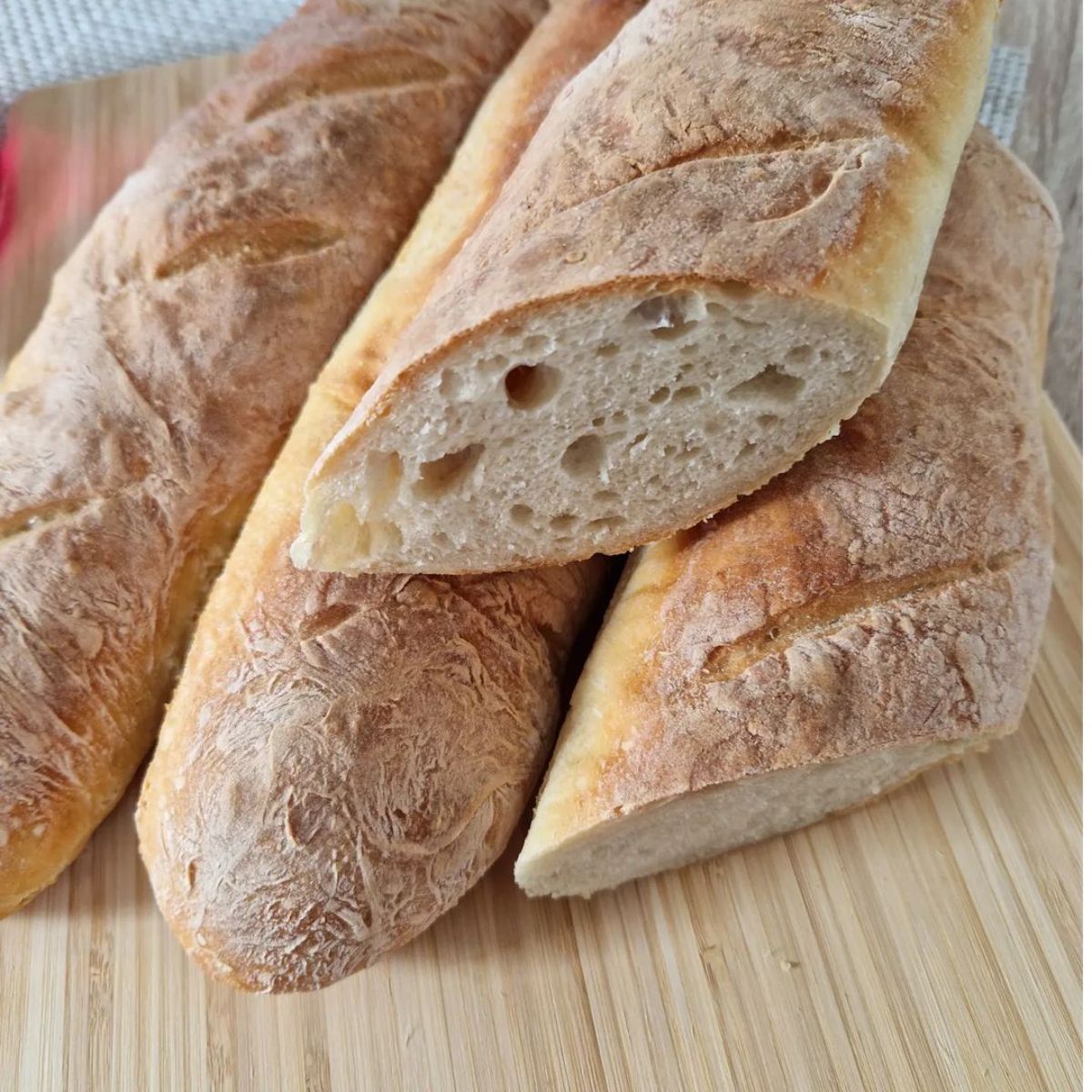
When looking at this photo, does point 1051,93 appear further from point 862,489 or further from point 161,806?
point 161,806

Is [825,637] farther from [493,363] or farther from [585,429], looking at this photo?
[493,363]

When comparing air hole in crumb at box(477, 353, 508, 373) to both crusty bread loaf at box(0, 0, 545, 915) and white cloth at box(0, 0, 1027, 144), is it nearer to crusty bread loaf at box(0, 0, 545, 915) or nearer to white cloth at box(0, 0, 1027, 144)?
crusty bread loaf at box(0, 0, 545, 915)

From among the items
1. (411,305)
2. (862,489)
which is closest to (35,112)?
(411,305)

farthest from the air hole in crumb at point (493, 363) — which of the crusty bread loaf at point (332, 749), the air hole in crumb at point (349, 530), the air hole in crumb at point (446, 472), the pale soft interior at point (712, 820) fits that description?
the pale soft interior at point (712, 820)

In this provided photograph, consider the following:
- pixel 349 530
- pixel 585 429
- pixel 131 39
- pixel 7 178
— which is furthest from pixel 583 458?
pixel 131 39

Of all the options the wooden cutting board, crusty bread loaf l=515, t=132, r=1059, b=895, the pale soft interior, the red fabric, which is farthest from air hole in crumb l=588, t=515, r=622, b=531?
the red fabric
